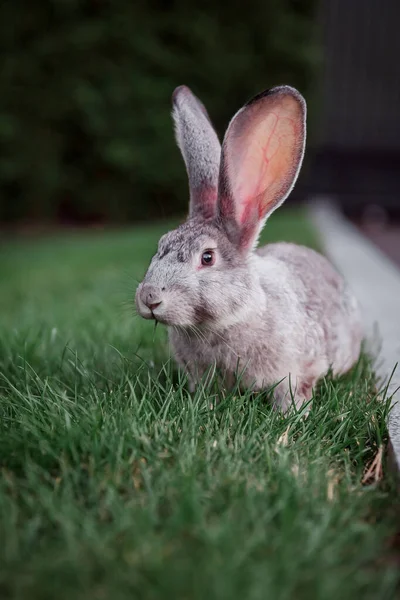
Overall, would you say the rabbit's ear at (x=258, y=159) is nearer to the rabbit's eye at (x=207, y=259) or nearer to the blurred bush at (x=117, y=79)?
the rabbit's eye at (x=207, y=259)

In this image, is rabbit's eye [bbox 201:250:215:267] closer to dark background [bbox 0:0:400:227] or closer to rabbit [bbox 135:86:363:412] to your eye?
rabbit [bbox 135:86:363:412]

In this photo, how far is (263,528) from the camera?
1405 mm

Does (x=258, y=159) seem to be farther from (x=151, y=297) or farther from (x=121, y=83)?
(x=121, y=83)

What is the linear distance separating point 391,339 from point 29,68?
27.8ft

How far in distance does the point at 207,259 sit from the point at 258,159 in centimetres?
36

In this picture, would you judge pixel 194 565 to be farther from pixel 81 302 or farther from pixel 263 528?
pixel 81 302

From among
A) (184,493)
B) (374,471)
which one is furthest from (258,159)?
(184,493)

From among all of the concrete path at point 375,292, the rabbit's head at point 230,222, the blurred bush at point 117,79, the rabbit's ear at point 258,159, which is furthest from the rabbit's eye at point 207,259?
the blurred bush at point 117,79

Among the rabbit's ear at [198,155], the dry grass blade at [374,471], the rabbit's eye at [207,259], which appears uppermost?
the rabbit's ear at [198,155]

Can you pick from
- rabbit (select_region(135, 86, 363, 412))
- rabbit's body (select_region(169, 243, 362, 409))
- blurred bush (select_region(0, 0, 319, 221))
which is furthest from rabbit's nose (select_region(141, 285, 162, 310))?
blurred bush (select_region(0, 0, 319, 221))

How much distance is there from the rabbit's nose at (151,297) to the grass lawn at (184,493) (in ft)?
0.83

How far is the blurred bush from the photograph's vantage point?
33.0 ft

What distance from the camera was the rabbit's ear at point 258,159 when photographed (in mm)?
2072

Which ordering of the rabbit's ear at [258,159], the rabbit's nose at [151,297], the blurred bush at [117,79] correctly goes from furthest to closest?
the blurred bush at [117,79] < the rabbit's ear at [258,159] < the rabbit's nose at [151,297]
